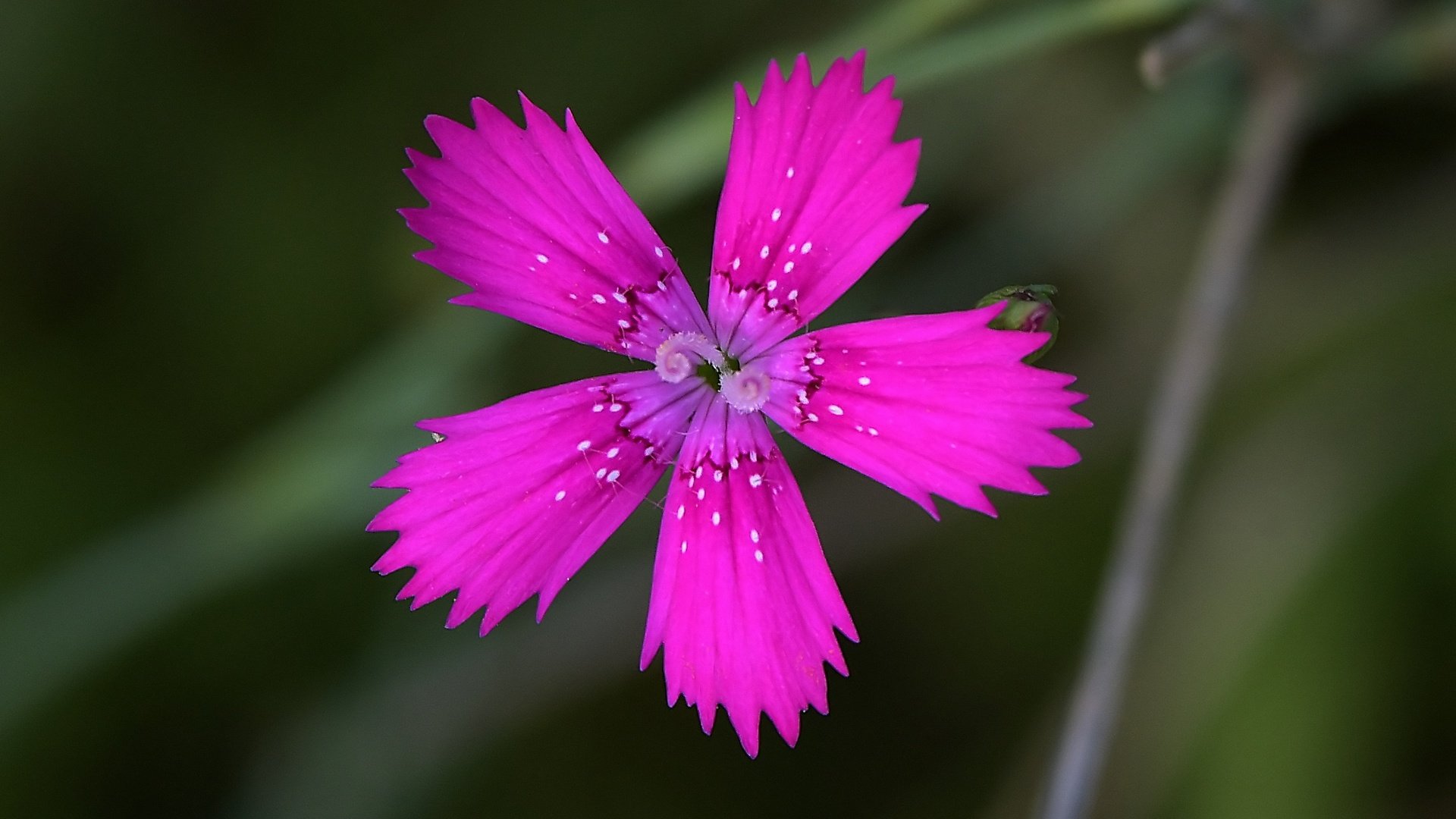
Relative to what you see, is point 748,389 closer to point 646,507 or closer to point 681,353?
point 681,353

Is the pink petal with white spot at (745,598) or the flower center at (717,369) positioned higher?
the flower center at (717,369)

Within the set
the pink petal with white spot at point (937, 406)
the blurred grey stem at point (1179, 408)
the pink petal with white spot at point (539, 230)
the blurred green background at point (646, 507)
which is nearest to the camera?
Result: the pink petal with white spot at point (937, 406)

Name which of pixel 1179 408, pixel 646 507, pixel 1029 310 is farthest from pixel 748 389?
pixel 646 507

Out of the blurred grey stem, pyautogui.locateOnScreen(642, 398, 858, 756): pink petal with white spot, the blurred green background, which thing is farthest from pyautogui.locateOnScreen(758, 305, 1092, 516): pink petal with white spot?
the blurred green background

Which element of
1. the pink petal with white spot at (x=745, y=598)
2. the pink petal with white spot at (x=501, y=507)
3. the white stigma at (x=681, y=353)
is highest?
the white stigma at (x=681, y=353)

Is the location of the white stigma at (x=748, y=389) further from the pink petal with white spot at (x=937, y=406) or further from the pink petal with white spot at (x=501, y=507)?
the pink petal with white spot at (x=501, y=507)

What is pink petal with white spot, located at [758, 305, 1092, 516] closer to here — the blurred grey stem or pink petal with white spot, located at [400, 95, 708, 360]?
pink petal with white spot, located at [400, 95, 708, 360]

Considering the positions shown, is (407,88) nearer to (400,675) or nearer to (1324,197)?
(400,675)

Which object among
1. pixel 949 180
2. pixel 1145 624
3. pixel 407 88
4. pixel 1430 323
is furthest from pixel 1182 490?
pixel 407 88

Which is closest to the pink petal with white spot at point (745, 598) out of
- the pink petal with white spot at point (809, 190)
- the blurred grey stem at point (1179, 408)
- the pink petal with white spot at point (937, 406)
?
the pink petal with white spot at point (937, 406)
